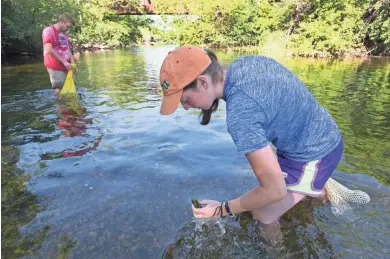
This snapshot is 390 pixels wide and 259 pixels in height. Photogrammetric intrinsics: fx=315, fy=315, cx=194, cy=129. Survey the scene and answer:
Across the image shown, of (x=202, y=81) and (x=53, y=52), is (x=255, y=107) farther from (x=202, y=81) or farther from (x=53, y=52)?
(x=53, y=52)

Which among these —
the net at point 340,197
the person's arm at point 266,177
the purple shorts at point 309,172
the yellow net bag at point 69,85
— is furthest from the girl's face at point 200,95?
Answer: the yellow net bag at point 69,85

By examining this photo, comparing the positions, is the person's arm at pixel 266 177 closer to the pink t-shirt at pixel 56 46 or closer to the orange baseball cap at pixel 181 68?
the orange baseball cap at pixel 181 68

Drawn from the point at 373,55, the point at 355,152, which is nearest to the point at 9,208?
the point at 355,152

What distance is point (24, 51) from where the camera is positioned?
22.9 metres

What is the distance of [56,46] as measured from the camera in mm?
7793

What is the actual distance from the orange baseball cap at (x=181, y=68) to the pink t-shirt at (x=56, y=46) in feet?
21.8

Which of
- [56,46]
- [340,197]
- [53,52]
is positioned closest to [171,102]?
[340,197]

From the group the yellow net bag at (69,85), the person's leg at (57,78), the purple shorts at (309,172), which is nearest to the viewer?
the purple shorts at (309,172)

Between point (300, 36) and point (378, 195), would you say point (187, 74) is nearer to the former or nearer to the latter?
point (378, 195)

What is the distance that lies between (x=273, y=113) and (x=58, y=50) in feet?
23.9

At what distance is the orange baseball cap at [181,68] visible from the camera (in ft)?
6.23

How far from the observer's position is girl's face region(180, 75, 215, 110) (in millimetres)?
1954

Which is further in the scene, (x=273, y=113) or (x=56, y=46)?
(x=56, y=46)

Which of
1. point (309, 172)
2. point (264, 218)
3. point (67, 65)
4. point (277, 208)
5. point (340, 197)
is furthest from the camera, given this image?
Result: point (67, 65)
